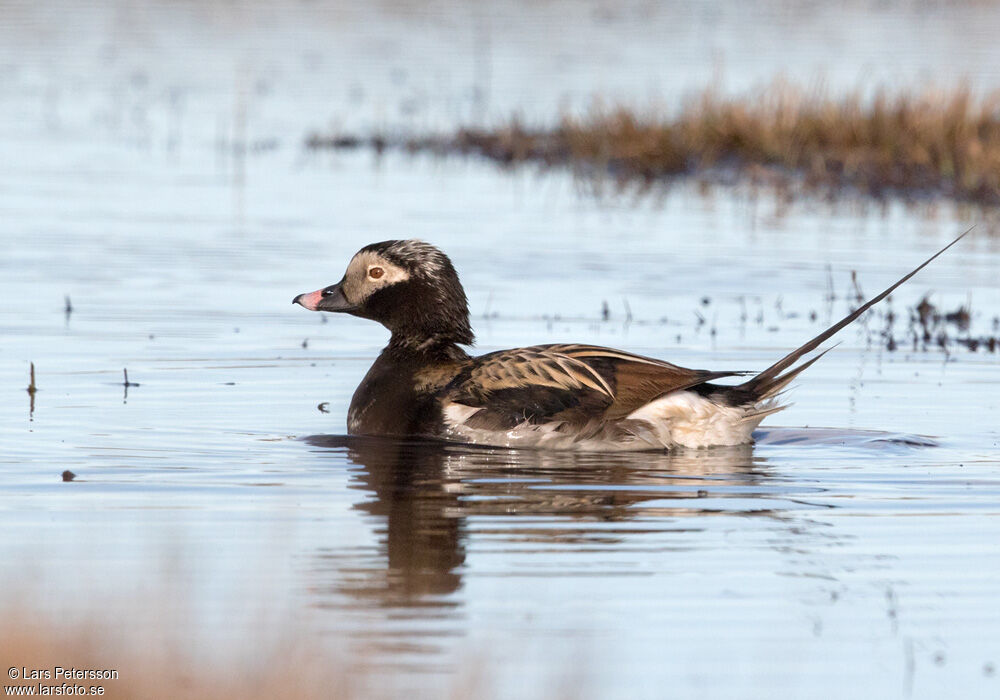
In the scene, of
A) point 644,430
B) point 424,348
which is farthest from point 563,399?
point 424,348

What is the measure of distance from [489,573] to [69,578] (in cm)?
136

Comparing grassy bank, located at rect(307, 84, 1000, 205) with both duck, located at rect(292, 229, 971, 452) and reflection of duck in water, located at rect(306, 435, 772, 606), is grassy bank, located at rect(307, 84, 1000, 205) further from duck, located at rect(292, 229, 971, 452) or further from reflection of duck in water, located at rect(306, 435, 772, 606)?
reflection of duck in water, located at rect(306, 435, 772, 606)

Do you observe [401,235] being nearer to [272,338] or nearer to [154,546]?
→ [272,338]

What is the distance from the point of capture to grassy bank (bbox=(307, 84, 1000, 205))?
66.4ft

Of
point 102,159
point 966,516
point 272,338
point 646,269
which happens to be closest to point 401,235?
point 646,269

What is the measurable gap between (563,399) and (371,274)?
144 centimetres

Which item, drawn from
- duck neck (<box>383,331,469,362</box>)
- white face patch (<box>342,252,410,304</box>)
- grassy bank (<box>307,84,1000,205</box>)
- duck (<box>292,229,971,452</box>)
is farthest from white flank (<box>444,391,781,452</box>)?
grassy bank (<box>307,84,1000,205</box>)

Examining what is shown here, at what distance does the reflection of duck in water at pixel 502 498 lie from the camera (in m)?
6.25

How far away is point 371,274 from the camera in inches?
372

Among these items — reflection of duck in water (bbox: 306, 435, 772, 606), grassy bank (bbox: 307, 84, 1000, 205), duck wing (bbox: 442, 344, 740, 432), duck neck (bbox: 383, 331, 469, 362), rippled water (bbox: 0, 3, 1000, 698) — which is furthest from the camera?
grassy bank (bbox: 307, 84, 1000, 205)

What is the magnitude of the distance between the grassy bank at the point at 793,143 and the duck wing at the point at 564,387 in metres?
11.7

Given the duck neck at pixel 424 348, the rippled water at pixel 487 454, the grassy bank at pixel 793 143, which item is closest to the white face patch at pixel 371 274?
the duck neck at pixel 424 348

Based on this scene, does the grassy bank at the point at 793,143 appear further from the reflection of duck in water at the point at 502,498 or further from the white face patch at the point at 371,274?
the reflection of duck in water at the point at 502,498

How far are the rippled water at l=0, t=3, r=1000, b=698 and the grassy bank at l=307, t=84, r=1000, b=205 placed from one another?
84 centimetres
